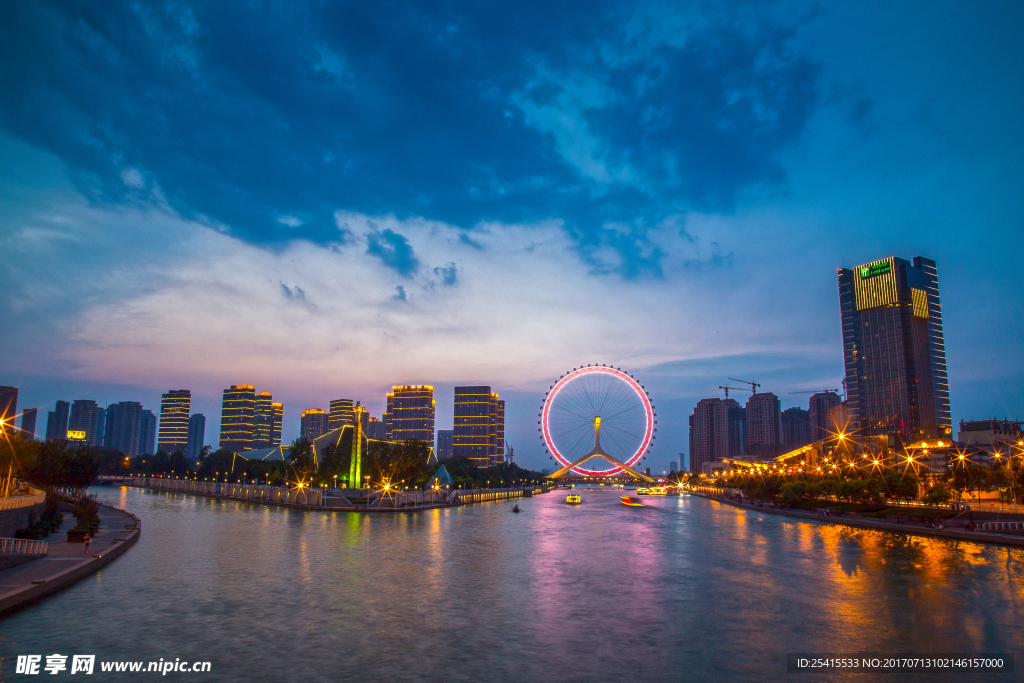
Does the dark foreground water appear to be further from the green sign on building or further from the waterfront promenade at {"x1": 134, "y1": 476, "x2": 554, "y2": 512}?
the green sign on building

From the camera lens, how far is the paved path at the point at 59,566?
23.7 m

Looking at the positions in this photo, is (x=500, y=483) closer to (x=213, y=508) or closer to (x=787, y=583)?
(x=213, y=508)

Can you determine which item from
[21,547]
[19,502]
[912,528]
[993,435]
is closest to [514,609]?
[21,547]

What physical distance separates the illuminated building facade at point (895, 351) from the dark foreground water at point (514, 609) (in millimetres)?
143538

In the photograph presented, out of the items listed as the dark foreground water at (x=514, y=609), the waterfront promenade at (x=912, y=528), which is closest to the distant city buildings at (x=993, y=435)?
the waterfront promenade at (x=912, y=528)

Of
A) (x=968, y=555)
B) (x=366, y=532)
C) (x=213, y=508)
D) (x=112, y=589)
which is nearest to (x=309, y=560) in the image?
(x=112, y=589)

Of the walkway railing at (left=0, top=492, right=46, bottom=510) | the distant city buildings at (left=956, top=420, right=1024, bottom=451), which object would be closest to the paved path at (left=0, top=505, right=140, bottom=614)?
the walkway railing at (left=0, top=492, right=46, bottom=510)

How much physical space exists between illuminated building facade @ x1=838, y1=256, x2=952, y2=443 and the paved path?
17639 cm

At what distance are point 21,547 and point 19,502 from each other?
729 centimetres

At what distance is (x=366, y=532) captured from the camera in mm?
57219

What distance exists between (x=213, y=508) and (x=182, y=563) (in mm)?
52922

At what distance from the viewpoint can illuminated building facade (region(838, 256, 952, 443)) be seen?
174 meters

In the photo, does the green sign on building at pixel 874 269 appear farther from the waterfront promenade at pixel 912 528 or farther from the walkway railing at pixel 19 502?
the walkway railing at pixel 19 502

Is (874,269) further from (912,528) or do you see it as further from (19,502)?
(19,502)
